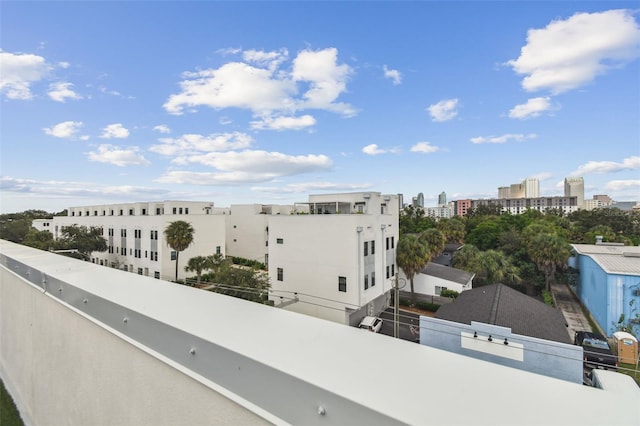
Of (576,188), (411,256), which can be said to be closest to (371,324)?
(411,256)

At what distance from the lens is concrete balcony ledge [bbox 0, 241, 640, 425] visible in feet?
3.10

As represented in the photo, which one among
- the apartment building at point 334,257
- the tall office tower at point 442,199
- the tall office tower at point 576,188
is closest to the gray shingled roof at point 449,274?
the apartment building at point 334,257

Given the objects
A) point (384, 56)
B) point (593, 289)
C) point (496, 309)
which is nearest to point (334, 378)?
point (496, 309)

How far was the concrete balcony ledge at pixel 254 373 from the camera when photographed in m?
0.94

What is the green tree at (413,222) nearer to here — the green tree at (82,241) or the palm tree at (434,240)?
the palm tree at (434,240)

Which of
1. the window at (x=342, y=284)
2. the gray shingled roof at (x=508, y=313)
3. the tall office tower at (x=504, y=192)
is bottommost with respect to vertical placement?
the gray shingled roof at (x=508, y=313)

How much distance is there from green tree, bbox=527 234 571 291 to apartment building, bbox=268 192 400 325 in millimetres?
12026

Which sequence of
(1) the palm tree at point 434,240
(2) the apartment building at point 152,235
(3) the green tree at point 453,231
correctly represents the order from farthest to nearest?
1. (3) the green tree at point 453,231
2. (1) the palm tree at point 434,240
3. (2) the apartment building at point 152,235

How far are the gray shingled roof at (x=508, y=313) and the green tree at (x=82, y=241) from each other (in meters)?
27.6

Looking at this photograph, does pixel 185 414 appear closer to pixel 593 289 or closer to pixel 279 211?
pixel 593 289

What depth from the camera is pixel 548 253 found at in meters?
20.2

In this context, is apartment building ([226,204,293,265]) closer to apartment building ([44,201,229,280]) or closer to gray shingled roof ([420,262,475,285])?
apartment building ([44,201,229,280])

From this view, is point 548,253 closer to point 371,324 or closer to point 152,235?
point 371,324

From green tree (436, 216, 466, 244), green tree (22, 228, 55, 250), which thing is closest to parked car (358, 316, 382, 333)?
green tree (436, 216, 466, 244)
